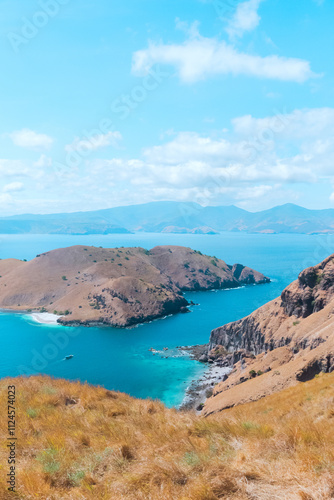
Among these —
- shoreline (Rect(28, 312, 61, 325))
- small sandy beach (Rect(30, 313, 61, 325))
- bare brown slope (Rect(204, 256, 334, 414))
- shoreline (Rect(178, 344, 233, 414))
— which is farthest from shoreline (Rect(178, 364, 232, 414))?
small sandy beach (Rect(30, 313, 61, 325))

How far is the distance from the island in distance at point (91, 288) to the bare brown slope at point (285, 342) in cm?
5998

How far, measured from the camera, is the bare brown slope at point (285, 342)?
3772 centimetres

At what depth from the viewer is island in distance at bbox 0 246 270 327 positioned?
130m

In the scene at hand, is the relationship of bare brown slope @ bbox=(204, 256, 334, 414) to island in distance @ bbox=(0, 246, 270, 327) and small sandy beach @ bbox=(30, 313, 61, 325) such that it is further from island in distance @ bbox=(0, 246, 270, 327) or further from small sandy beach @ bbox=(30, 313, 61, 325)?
small sandy beach @ bbox=(30, 313, 61, 325)

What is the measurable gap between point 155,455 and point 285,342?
51.9m

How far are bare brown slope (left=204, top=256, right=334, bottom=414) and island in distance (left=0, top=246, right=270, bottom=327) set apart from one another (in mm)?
59982

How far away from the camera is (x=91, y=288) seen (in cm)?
14850

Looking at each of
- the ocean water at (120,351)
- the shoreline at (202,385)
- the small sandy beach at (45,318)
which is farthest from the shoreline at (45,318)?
the shoreline at (202,385)

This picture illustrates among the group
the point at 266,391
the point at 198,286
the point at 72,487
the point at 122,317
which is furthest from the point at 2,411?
the point at 198,286

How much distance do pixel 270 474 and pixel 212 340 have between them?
8348 cm

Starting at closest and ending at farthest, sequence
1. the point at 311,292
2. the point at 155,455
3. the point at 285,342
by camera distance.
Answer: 1. the point at 155,455
2. the point at 285,342
3. the point at 311,292

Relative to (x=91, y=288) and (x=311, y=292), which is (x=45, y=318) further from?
(x=311, y=292)

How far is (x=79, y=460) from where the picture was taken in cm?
913

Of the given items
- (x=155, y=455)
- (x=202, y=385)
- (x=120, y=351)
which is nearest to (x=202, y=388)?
(x=202, y=385)
